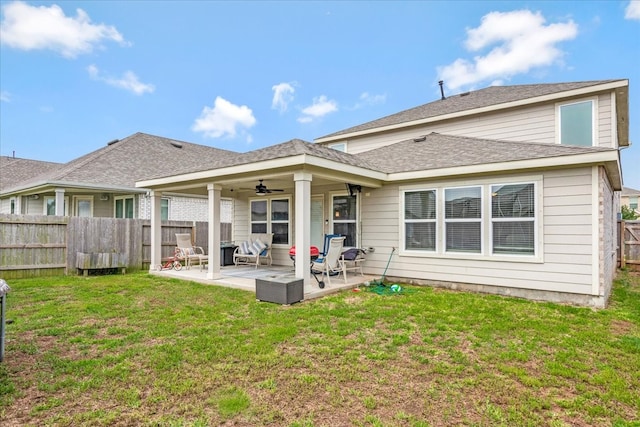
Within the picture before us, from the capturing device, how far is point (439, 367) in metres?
3.33

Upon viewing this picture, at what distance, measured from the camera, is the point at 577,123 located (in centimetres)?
859

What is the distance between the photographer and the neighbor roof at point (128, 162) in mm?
11836

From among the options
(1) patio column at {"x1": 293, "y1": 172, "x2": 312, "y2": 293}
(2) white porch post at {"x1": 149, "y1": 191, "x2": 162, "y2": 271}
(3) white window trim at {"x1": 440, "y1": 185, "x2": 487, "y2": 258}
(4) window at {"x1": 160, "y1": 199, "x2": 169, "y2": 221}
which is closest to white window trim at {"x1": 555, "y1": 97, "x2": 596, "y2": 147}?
(3) white window trim at {"x1": 440, "y1": 185, "x2": 487, "y2": 258}

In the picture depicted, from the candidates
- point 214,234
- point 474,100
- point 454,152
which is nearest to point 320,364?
point 214,234

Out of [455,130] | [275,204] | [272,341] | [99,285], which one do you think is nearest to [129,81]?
[275,204]

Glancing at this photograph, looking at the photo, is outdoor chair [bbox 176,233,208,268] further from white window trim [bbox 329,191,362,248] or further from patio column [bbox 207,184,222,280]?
white window trim [bbox 329,191,362,248]

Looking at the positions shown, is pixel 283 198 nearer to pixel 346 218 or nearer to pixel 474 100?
pixel 346 218

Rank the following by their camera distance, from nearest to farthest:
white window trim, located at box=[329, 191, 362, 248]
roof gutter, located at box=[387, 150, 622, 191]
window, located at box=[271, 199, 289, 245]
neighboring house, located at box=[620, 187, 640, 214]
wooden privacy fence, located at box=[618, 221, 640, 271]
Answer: roof gutter, located at box=[387, 150, 622, 191]
white window trim, located at box=[329, 191, 362, 248]
window, located at box=[271, 199, 289, 245]
wooden privacy fence, located at box=[618, 221, 640, 271]
neighboring house, located at box=[620, 187, 640, 214]

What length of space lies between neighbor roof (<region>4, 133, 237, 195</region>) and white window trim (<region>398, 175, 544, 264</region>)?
5738 mm

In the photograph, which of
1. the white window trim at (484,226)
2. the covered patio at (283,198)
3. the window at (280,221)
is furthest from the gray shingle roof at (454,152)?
the window at (280,221)

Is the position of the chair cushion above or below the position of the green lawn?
above

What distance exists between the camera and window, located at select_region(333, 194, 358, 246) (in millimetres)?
8602

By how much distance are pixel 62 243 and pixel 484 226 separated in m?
10.3

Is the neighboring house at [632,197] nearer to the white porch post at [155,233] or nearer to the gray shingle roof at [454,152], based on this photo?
the gray shingle roof at [454,152]
